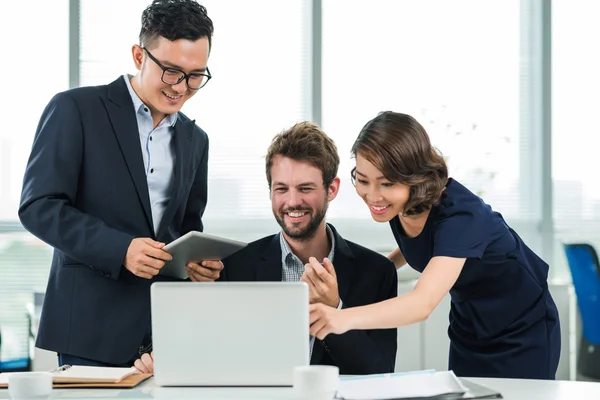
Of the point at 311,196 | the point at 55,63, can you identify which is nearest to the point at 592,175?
the point at 311,196

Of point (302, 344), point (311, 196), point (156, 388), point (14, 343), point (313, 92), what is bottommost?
point (14, 343)

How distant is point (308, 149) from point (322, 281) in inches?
25.2

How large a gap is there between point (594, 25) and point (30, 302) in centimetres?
430

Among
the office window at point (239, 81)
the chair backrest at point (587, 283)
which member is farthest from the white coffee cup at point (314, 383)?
the office window at point (239, 81)

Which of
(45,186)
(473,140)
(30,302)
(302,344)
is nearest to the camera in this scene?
(302,344)

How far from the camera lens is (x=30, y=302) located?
4723 mm

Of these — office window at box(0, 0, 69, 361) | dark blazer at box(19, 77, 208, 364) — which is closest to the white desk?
dark blazer at box(19, 77, 208, 364)

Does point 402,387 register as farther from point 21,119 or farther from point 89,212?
point 21,119

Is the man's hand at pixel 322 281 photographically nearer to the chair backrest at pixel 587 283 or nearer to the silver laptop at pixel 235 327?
the silver laptop at pixel 235 327

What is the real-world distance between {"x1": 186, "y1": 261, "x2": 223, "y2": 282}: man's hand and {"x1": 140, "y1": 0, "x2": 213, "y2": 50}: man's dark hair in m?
0.67

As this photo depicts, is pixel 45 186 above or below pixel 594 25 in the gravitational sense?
below

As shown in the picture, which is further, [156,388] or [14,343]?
[14,343]

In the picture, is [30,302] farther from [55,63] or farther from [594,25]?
[594,25]

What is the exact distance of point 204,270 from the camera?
2209mm
